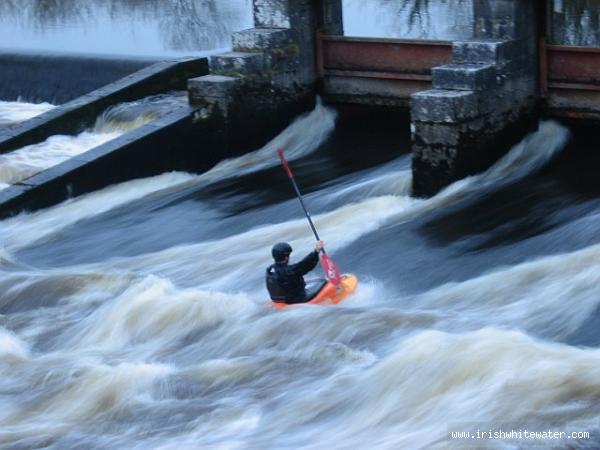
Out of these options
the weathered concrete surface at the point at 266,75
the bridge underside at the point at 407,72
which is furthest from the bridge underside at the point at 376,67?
the weathered concrete surface at the point at 266,75

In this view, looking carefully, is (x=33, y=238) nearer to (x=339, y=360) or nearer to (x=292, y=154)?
(x=292, y=154)

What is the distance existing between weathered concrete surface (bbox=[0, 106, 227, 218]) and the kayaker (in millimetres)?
4004

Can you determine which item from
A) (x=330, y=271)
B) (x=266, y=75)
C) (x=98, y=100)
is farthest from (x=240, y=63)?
(x=330, y=271)

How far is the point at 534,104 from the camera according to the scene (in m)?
11.4

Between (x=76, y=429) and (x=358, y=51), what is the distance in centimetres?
673

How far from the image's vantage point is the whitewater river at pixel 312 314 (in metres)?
6.84

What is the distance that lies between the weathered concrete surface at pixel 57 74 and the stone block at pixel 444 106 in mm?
6139

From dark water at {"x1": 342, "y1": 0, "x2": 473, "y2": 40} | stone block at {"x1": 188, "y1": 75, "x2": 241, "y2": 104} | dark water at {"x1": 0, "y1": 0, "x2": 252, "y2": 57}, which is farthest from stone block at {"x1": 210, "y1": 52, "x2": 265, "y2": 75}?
dark water at {"x1": 0, "y1": 0, "x2": 252, "y2": 57}

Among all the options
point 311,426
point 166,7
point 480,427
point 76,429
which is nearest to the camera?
point 480,427

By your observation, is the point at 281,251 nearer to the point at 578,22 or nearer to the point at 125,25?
the point at 578,22

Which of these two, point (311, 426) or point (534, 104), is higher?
point (534, 104)

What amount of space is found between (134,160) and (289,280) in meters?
4.29

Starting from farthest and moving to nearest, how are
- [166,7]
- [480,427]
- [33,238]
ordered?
[166,7]
[33,238]
[480,427]

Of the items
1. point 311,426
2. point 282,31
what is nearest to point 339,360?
point 311,426
